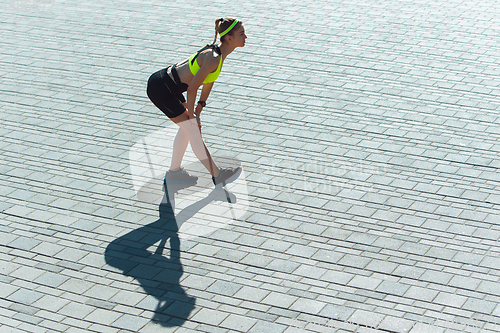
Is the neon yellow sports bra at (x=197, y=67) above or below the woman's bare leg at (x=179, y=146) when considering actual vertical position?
above

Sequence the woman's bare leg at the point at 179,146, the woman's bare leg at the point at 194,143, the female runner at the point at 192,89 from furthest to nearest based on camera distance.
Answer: the woman's bare leg at the point at 179,146 → the woman's bare leg at the point at 194,143 → the female runner at the point at 192,89

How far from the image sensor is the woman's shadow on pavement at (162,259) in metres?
5.02

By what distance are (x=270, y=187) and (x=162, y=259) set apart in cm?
174

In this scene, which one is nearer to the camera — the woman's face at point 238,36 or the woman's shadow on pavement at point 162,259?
the woman's shadow on pavement at point 162,259

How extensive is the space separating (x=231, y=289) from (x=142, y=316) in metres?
0.83

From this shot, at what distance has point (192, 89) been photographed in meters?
6.24

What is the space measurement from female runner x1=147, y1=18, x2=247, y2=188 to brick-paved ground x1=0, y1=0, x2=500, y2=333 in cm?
28

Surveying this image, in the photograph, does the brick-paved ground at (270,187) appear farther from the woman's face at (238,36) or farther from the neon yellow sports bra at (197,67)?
the woman's face at (238,36)

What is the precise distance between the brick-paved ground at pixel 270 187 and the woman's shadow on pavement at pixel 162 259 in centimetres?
2

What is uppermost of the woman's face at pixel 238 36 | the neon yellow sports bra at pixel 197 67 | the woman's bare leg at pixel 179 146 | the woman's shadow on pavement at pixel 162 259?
the woman's face at pixel 238 36

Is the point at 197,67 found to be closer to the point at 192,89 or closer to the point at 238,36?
the point at 192,89

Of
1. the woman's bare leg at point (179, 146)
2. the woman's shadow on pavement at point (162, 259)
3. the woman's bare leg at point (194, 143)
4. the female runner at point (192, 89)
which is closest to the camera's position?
the woman's shadow on pavement at point (162, 259)

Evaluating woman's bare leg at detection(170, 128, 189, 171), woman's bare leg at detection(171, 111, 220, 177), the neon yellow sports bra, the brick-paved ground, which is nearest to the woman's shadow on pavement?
the brick-paved ground

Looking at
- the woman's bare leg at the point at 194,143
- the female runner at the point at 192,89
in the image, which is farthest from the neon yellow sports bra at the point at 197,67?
the woman's bare leg at the point at 194,143
